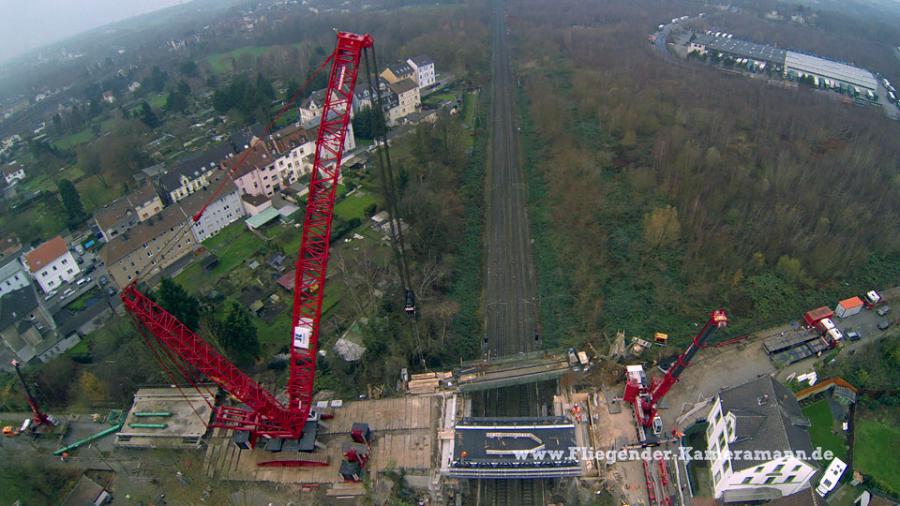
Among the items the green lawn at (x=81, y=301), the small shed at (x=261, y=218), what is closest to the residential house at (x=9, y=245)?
the green lawn at (x=81, y=301)

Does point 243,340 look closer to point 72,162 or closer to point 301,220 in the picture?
point 301,220

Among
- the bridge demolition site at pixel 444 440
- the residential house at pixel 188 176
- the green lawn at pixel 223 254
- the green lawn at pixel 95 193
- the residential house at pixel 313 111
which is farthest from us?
the residential house at pixel 313 111

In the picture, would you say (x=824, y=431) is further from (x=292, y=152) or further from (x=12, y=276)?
(x=12, y=276)

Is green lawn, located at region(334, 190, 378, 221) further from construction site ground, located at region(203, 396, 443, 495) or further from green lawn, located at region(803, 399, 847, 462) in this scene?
green lawn, located at region(803, 399, 847, 462)

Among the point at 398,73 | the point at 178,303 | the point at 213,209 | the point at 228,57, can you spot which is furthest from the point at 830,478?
the point at 228,57

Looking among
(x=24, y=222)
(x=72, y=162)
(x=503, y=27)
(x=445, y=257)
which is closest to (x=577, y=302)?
(x=445, y=257)

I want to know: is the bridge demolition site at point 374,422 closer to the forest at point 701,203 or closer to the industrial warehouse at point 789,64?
the forest at point 701,203
